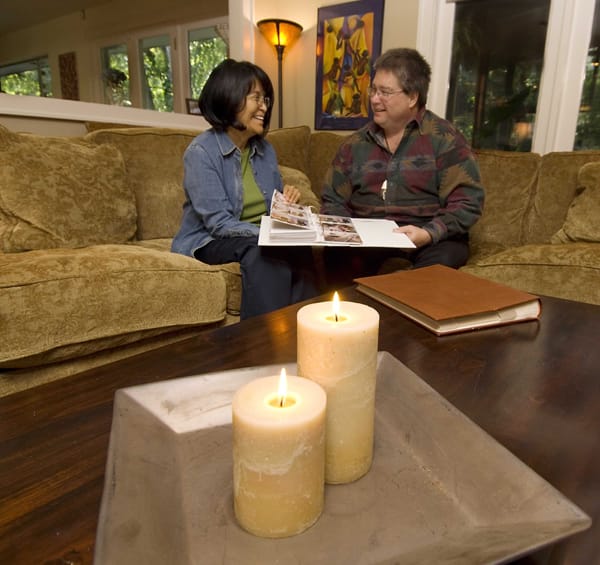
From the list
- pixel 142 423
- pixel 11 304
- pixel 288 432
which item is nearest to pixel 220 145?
pixel 11 304

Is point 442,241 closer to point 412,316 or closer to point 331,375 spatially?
point 412,316

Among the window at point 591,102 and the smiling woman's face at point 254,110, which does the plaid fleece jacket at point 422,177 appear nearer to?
the smiling woman's face at point 254,110

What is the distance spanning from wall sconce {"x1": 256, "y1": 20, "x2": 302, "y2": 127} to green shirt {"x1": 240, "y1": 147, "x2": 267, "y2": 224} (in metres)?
1.52

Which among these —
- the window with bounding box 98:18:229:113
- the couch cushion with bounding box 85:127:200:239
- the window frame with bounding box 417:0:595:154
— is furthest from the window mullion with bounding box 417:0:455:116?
the window with bounding box 98:18:229:113

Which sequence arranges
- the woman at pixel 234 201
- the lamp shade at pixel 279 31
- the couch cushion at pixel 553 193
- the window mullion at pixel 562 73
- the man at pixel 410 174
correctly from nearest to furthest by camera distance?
the woman at pixel 234 201 < the man at pixel 410 174 < the couch cushion at pixel 553 193 < the window mullion at pixel 562 73 < the lamp shade at pixel 279 31

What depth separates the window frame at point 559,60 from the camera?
2203mm

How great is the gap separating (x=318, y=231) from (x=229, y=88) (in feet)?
2.14

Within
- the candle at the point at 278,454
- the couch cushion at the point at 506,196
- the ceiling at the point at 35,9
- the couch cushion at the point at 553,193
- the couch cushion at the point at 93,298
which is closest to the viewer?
the candle at the point at 278,454

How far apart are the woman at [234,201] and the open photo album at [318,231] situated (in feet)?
0.57

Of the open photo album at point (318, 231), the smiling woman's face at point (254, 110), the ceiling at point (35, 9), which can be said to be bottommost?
the open photo album at point (318, 231)

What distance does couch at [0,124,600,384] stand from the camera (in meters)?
1.17

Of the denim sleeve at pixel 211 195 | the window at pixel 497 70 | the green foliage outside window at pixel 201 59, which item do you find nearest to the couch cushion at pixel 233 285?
the denim sleeve at pixel 211 195

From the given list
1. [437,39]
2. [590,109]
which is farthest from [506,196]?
[437,39]

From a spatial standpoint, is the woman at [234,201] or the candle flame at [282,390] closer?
the candle flame at [282,390]
